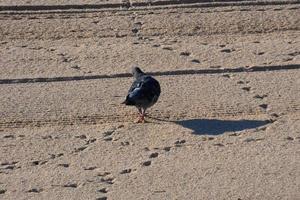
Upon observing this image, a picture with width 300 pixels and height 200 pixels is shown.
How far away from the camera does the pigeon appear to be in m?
7.90

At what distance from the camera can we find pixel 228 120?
26.3 feet

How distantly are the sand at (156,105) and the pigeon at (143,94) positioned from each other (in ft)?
0.46

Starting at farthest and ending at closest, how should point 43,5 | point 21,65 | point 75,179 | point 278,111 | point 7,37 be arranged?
point 43,5, point 7,37, point 21,65, point 278,111, point 75,179

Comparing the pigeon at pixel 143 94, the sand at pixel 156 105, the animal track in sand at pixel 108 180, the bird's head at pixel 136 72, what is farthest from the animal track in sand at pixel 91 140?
the bird's head at pixel 136 72

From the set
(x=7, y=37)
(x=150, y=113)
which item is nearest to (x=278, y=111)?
(x=150, y=113)

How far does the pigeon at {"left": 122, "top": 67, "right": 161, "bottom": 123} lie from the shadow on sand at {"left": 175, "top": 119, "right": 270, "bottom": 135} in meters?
0.25

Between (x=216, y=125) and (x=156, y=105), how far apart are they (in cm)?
60

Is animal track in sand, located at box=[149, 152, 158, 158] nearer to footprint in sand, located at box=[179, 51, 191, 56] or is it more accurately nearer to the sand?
the sand

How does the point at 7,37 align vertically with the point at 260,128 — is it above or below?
above

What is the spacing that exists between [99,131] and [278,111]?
4.36ft

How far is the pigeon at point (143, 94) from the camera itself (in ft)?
25.9

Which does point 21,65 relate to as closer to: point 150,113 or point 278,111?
point 150,113

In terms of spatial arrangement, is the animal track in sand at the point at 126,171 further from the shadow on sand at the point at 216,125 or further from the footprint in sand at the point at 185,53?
the footprint in sand at the point at 185,53

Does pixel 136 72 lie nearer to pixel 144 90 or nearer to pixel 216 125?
pixel 144 90
